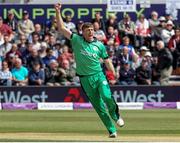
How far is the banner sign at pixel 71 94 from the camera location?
1895 centimetres

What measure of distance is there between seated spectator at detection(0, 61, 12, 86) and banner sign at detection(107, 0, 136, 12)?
383cm

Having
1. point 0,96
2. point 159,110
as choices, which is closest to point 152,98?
point 159,110

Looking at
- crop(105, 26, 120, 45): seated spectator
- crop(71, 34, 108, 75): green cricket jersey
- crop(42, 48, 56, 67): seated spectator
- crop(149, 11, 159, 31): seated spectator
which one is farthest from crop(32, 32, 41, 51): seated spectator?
crop(71, 34, 108, 75): green cricket jersey

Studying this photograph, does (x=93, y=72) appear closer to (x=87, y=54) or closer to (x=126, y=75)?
(x=87, y=54)

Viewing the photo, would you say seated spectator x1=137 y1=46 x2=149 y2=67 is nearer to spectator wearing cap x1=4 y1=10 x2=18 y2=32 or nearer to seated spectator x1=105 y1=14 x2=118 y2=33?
seated spectator x1=105 y1=14 x2=118 y2=33

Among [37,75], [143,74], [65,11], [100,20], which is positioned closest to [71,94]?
[37,75]

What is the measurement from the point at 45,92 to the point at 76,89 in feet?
2.92

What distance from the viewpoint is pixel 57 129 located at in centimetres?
1215

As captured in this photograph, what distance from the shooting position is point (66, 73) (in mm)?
19625

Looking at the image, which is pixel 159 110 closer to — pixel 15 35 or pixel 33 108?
pixel 33 108

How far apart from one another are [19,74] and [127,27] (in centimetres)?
390

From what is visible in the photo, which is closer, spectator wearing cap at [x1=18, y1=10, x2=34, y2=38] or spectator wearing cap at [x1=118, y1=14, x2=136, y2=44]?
spectator wearing cap at [x1=118, y1=14, x2=136, y2=44]

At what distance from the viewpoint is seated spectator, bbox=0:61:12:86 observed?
19.3m

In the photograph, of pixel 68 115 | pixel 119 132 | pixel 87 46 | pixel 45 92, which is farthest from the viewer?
pixel 45 92
